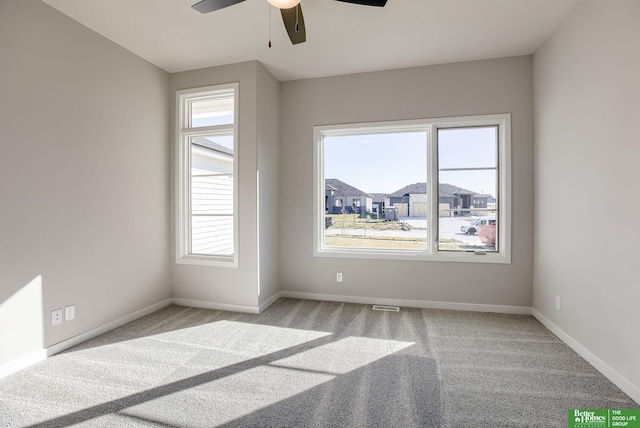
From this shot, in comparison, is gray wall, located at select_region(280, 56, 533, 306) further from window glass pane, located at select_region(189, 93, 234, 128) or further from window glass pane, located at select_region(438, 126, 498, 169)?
window glass pane, located at select_region(189, 93, 234, 128)

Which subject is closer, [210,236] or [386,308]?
[386,308]

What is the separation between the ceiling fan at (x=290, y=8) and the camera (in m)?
1.91

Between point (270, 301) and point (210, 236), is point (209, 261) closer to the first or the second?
point (210, 236)

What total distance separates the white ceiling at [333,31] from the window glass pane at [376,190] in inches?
36.9

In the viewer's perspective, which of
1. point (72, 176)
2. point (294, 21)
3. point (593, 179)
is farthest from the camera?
point (72, 176)

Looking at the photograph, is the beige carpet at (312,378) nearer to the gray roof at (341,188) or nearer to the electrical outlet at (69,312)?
the electrical outlet at (69,312)

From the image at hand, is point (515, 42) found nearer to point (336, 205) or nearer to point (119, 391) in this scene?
point (336, 205)

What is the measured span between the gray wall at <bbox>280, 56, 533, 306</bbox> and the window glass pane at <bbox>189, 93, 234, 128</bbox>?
0.72 metres

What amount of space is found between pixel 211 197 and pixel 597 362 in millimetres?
4021

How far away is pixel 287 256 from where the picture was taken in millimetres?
3963

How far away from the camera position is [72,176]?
8.41 feet

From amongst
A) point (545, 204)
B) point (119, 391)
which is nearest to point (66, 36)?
point (119, 391)

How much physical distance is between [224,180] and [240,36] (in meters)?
1.58

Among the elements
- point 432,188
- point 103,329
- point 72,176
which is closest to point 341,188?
point 432,188
